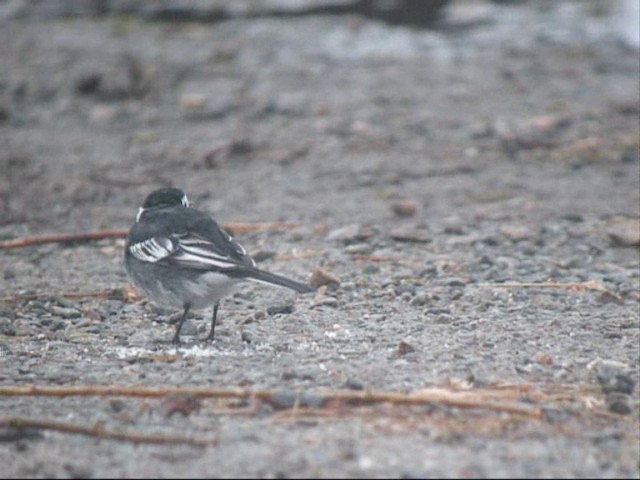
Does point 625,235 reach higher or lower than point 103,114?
higher

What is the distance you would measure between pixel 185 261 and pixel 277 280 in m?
0.62

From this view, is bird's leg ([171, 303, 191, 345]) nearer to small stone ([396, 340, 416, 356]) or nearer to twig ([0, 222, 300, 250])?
small stone ([396, 340, 416, 356])

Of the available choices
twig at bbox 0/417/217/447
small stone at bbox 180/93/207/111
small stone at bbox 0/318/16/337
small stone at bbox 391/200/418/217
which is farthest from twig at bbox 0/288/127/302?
small stone at bbox 180/93/207/111

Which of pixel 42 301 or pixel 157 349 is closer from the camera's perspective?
pixel 157 349

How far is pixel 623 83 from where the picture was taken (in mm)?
12383

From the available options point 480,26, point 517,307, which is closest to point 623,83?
point 480,26

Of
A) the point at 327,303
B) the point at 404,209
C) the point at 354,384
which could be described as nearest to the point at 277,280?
the point at 354,384

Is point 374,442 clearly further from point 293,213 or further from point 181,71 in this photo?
point 181,71

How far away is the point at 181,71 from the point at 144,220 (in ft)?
21.3

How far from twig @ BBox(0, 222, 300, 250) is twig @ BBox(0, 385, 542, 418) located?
3.12m

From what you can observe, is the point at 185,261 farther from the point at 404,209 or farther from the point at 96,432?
the point at 404,209

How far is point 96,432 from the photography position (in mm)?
4812

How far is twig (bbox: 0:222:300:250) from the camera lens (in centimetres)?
845

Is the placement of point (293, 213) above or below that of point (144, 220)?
below
